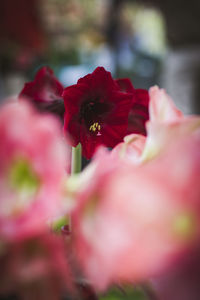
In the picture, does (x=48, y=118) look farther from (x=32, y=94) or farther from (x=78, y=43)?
(x=78, y=43)

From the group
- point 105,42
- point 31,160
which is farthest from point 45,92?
point 105,42

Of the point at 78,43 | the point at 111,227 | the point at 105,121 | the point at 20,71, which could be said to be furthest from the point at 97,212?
the point at 78,43

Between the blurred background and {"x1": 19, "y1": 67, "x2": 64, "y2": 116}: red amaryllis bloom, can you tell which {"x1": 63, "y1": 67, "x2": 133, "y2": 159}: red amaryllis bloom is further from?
the blurred background

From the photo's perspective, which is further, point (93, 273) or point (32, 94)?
point (32, 94)

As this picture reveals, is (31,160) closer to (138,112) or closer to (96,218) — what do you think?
(96,218)

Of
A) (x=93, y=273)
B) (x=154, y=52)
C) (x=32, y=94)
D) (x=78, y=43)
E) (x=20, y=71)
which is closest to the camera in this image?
(x=93, y=273)

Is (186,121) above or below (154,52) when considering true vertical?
above

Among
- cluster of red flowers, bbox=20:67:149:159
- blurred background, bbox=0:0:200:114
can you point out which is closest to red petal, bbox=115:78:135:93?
cluster of red flowers, bbox=20:67:149:159
